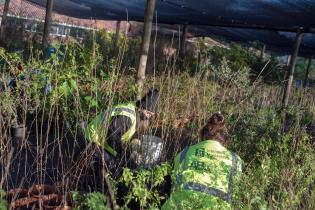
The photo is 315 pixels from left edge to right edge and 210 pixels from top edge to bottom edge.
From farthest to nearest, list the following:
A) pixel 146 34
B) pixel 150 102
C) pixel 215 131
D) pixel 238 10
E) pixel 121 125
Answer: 1. pixel 238 10
2. pixel 146 34
3. pixel 150 102
4. pixel 121 125
5. pixel 215 131

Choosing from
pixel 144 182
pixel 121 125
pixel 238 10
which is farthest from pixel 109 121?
pixel 238 10

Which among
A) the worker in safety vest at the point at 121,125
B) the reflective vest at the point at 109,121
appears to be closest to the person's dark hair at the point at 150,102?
the worker in safety vest at the point at 121,125

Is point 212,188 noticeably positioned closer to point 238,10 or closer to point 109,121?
point 109,121

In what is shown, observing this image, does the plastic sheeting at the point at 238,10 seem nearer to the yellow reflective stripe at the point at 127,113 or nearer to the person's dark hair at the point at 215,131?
the yellow reflective stripe at the point at 127,113

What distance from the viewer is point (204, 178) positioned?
2.19m

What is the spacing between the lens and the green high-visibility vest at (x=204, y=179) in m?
2.13

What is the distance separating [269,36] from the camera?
10.6 m

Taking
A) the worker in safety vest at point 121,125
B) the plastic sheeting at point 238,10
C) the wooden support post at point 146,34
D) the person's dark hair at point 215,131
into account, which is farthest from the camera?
the plastic sheeting at point 238,10

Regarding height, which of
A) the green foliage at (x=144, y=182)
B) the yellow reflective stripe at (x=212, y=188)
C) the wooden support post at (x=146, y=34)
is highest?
the wooden support post at (x=146, y=34)

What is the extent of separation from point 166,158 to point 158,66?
229 inches

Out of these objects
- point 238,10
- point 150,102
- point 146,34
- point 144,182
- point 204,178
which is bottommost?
point 144,182

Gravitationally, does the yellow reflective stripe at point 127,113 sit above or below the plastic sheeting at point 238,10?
below

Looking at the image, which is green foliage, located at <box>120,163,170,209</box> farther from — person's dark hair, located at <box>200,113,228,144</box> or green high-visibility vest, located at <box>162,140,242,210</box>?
person's dark hair, located at <box>200,113,228,144</box>

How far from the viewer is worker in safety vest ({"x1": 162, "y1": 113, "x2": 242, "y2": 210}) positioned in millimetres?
2137
